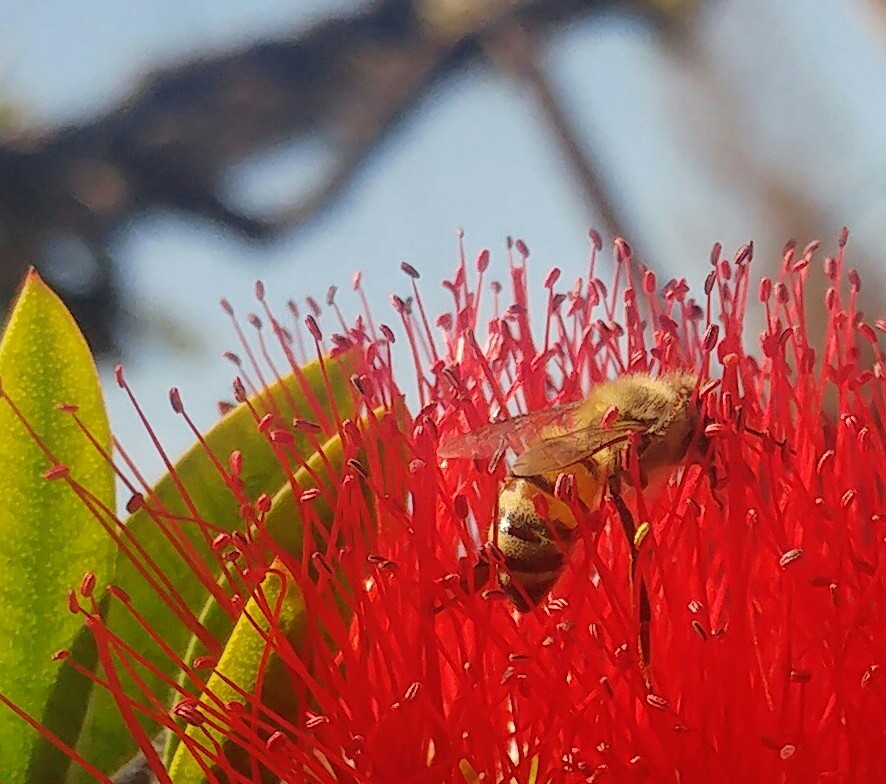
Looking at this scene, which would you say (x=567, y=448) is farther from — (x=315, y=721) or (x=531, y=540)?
(x=315, y=721)

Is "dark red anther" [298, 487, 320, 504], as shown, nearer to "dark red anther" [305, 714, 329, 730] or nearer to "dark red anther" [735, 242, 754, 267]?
"dark red anther" [305, 714, 329, 730]

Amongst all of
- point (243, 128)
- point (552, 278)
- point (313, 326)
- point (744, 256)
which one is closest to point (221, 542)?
point (313, 326)

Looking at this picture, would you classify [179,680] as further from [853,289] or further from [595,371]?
[853,289]

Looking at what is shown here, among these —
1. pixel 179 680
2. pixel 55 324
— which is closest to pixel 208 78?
pixel 55 324

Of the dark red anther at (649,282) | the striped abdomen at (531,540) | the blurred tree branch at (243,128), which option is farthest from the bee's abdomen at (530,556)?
the blurred tree branch at (243,128)

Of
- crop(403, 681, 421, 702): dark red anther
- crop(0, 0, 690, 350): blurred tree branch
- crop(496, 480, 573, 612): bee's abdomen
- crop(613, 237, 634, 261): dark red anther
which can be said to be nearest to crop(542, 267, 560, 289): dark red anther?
crop(613, 237, 634, 261): dark red anther

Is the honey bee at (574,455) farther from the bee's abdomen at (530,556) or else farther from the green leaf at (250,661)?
the green leaf at (250,661)
